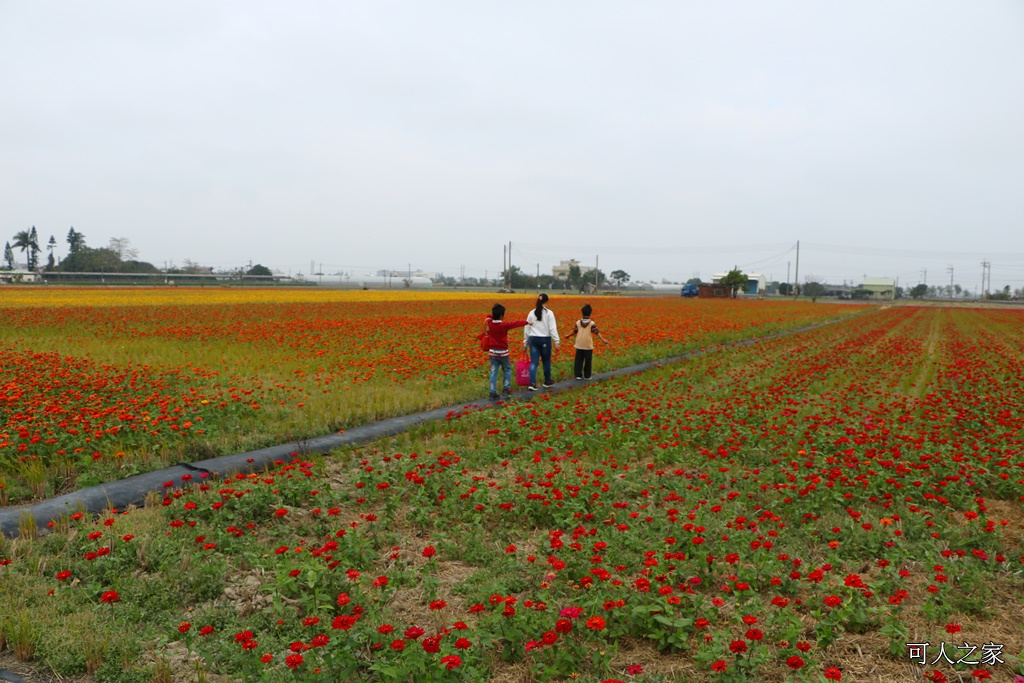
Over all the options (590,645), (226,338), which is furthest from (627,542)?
(226,338)

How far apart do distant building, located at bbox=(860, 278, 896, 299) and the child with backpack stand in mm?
112802

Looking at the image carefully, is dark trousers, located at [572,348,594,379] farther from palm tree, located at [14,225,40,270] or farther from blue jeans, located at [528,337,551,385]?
palm tree, located at [14,225,40,270]

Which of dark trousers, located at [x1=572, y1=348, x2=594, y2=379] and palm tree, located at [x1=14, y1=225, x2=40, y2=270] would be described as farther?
palm tree, located at [x1=14, y1=225, x2=40, y2=270]

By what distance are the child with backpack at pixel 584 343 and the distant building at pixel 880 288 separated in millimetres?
112802

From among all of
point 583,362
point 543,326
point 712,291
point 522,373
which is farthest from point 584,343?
point 712,291

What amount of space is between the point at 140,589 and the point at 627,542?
3.33 meters

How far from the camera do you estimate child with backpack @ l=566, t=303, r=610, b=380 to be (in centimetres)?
1202

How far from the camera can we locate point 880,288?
442ft

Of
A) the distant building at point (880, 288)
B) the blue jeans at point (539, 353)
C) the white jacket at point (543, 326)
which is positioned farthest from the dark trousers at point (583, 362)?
the distant building at point (880, 288)

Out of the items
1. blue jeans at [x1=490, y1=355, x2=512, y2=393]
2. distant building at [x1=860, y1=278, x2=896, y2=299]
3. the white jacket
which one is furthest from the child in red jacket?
distant building at [x1=860, y1=278, x2=896, y2=299]

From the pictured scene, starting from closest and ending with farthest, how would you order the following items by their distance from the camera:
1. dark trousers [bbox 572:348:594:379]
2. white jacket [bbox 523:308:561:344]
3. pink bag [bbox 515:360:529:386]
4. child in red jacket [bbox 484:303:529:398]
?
1. child in red jacket [bbox 484:303:529:398]
2. pink bag [bbox 515:360:529:386]
3. white jacket [bbox 523:308:561:344]
4. dark trousers [bbox 572:348:594:379]

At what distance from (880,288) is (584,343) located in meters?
146

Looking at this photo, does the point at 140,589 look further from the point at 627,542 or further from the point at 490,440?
the point at 490,440

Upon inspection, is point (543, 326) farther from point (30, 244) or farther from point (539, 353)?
point (30, 244)
